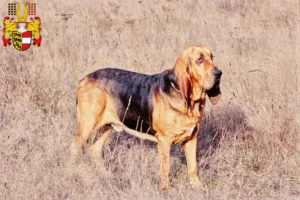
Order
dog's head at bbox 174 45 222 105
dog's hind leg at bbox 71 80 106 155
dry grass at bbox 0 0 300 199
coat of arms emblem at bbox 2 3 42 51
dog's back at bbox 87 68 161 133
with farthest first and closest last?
coat of arms emblem at bbox 2 3 42 51
dog's hind leg at bbox 71 80 106 155
dog's back at bbox 87 68 161 133
dry grass at bbox 0 0 300 199
dog's head at bbox 174 45 222 105

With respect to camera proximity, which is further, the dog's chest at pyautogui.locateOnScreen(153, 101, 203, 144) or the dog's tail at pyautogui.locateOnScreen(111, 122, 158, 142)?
the dog's tail at pyautogui.locateOnScreen(111, 122, 158, 142)

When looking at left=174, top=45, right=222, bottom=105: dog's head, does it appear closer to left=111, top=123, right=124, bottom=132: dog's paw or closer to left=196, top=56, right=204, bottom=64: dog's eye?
left=196, top=56, right=204, bottom=64: dog's eye

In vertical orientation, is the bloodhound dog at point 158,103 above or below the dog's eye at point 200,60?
below

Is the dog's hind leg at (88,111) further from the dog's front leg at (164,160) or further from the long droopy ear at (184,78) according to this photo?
the long droopy ear at (184,78)

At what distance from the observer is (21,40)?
882 cm

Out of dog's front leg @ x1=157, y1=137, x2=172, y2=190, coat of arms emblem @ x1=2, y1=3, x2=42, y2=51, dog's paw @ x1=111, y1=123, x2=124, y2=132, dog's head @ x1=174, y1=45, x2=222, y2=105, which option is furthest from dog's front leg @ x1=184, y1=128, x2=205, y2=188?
coat of arms emblem @ x1=2, y1=3, x2=42, y2=51

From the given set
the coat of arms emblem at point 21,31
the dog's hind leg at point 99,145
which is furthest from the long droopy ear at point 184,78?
the coat of arms emblem at point 21,31

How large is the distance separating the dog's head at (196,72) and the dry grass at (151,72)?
82cm

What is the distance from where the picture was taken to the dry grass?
201 inches

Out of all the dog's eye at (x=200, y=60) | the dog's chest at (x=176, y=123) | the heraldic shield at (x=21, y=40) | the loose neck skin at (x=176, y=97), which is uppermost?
the dog's eye at (x=200, y=60)

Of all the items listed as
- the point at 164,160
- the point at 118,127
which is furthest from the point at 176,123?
the point at 118,127

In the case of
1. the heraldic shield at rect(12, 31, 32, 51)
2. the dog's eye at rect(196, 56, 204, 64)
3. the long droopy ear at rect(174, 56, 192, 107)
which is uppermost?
the dog's eye at rect(196, 56, 204, 64)

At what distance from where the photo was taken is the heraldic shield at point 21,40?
8625 mm

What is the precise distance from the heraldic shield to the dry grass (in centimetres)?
16
